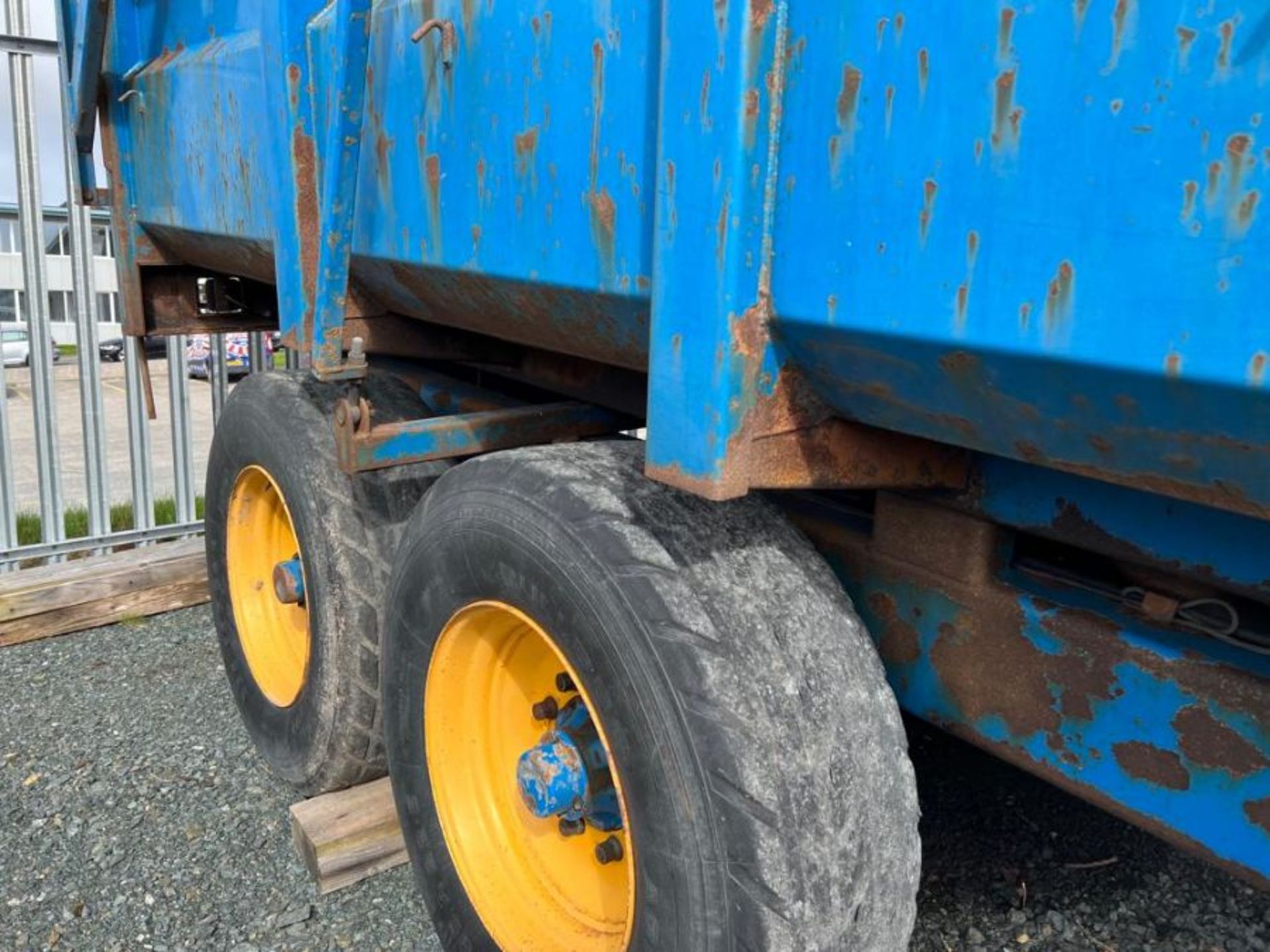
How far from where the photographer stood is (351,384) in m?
2.24

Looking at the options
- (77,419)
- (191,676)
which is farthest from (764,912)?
(77,419)

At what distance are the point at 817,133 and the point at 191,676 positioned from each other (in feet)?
10.2

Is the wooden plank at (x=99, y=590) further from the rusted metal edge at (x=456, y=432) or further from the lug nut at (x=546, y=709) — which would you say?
the lug nut at (x=546, y=709)

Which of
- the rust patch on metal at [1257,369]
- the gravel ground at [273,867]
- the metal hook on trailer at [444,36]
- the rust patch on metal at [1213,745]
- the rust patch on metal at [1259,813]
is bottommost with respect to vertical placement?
the gravel ground at [273,867]

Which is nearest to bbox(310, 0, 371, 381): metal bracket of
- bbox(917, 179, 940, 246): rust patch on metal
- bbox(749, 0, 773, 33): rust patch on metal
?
bbox(749, 0, 773, 33): rust patch on metal

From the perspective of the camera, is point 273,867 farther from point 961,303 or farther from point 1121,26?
point 1121,26

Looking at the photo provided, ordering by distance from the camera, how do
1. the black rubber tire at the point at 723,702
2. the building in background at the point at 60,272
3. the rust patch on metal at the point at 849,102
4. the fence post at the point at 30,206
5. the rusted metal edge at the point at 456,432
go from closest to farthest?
the rust patch on metal at the point at 849,102 → the black rubber tire at the point at 723,702 → the rusted metal edge at the point at 456,432 → the fence post at the point at 30,206 → the building in background at the point at 60,272

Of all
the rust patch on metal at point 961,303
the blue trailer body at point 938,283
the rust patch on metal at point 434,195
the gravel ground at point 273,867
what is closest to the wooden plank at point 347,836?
the gravel ground at point 273,867

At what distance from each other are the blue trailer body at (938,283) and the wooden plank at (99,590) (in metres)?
2.38

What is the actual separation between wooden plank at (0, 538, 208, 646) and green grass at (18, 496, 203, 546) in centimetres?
68

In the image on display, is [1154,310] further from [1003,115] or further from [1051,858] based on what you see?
[1051,858]

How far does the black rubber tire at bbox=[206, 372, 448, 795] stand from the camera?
252 centimetres

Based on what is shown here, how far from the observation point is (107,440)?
1230 centimetres

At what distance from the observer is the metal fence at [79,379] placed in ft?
13.8
